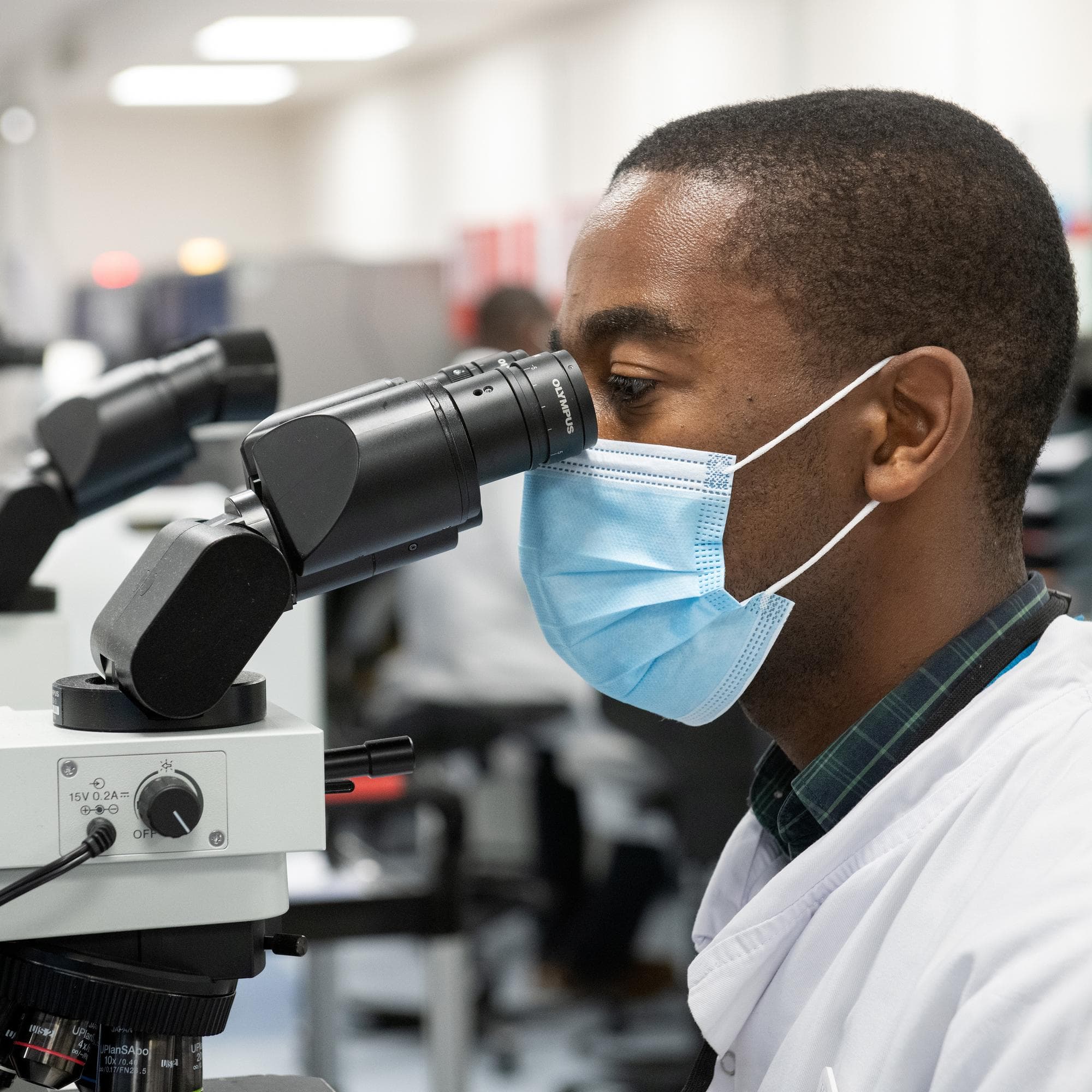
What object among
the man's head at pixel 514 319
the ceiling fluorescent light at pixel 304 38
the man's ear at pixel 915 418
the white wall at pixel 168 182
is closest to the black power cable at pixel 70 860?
the man's ear at pixel 915 418

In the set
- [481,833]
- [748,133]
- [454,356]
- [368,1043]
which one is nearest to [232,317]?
[454,356]

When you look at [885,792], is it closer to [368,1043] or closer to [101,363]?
[368,1043]

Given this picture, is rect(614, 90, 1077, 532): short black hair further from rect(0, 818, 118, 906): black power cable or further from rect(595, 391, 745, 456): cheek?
rect(0, 818, 118, 906): black power cable

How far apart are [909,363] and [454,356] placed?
4.14 meters

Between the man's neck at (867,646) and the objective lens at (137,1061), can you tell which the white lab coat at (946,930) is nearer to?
the man's neck at (867,646)

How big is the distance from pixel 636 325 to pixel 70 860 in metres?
0.48

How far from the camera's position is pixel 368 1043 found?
326 centimetres

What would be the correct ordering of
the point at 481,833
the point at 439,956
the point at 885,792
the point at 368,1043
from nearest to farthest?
1. the point at 885,792
2. the point at 439,956
3. the point at 368,1043
4. the point at 481,833

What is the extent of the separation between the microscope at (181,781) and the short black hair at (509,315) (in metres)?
2.95

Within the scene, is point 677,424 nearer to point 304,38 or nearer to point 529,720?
point 529,720

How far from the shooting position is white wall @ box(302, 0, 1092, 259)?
365cm

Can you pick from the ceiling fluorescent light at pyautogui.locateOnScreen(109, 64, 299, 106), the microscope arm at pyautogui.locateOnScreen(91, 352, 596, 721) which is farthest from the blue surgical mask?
the ceiling fluorescent light at pyautogui.locateOnScreen(109, 64, 299, 106)

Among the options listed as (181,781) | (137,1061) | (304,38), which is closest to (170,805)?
(181,781)

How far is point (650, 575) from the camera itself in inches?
39.4
